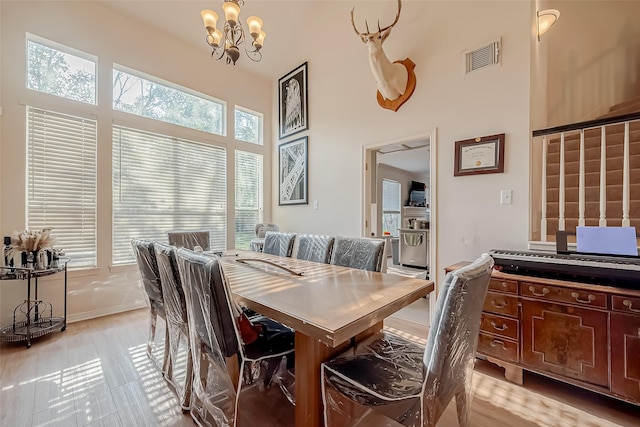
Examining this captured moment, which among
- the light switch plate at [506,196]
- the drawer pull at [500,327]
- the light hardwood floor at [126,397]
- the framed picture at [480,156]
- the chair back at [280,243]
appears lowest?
the light hardwood floor at [126,397]

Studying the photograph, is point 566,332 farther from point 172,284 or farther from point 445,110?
point 172,284

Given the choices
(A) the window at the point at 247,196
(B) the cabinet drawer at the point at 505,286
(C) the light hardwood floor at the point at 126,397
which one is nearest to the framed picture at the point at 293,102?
(A) the window at the point at 247,196

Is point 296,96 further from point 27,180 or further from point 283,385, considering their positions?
point 283,385

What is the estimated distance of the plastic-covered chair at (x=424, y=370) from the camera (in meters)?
0.98

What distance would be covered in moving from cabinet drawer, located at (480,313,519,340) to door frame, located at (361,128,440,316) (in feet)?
1.50

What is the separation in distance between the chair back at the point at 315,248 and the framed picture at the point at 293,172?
151 centimetres

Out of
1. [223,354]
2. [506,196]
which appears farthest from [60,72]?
[506,196]

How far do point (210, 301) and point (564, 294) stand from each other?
2074 mm

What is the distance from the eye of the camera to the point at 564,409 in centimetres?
162

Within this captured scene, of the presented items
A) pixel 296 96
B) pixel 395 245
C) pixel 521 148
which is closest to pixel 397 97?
pixel 521 148

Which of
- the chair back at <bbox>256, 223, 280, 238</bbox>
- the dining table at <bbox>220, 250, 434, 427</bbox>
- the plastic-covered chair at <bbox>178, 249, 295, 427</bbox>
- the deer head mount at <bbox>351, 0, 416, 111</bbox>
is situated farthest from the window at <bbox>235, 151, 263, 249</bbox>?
the plastic-covered chair at <bbox>178, 249, 295, 427</bbox>

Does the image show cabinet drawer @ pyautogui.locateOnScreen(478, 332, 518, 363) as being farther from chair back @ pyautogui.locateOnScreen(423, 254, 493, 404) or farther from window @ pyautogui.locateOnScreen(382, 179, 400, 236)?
window @ pyautogui.locateOnScreen(382, 179, 400, 236)

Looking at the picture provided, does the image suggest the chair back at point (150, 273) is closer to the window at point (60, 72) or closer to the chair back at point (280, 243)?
the chair back at point (280, 243)

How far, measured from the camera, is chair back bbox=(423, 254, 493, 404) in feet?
3.14
